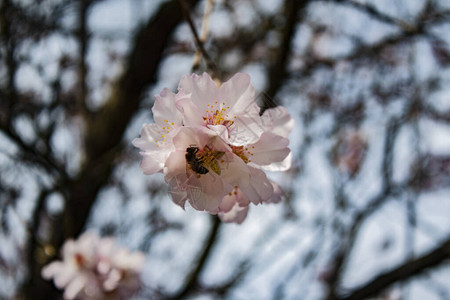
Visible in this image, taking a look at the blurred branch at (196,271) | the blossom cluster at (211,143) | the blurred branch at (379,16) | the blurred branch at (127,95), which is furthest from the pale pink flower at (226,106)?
the blurred branch at (127,95)

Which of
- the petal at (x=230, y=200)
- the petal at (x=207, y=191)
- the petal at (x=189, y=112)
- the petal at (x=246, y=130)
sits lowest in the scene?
the petal at (x=230, y=200)

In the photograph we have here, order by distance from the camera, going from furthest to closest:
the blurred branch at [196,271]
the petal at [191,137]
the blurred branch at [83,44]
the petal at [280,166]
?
the blurred branch at [83,44]
the blurred branch at [196,271]
the petal at [280,166]
the petal at [191,137]

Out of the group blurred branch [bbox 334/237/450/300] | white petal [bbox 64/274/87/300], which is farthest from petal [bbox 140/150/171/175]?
blurred branch [bbox 334/237/450/300]

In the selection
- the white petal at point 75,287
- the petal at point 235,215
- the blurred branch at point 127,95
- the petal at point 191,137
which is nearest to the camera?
the petal at point 191,137

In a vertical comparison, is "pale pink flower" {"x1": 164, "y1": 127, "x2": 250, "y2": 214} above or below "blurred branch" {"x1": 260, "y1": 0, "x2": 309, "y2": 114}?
above

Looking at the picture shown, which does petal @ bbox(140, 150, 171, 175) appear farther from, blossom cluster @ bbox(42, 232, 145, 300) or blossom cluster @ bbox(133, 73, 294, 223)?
blossom cluster @ bbox(42, 232, 145, 300)

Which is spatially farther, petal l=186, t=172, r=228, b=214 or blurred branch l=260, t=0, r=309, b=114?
blurred branch l=260, t=0, r=309, b=114

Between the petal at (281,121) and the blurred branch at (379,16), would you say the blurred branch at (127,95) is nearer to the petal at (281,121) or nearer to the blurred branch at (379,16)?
the blurred branch at (379,16)

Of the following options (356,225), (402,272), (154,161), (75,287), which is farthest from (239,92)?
(356,225)
